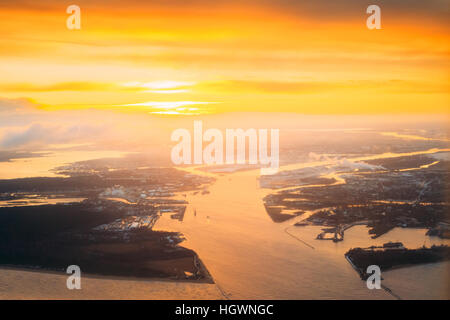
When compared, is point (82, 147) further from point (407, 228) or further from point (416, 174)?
point (407, 228)

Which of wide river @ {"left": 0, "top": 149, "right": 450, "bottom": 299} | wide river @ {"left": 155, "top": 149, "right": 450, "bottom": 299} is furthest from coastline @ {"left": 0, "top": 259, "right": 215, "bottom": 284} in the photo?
wide river @ {"left": 155, "top": 149, "right": 450, "bottom": 299}

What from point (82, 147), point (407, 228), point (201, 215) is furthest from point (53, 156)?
point (407, 228)

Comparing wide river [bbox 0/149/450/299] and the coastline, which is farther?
the coastline

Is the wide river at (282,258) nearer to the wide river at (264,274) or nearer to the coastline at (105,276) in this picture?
the wide river at (264,274)

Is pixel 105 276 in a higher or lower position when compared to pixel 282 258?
lower

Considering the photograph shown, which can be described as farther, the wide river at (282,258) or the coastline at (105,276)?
the coastline at (105,276)

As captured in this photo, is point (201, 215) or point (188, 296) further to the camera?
point (201, 215)

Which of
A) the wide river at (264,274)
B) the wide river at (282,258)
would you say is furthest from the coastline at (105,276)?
the wide river at (282,258)

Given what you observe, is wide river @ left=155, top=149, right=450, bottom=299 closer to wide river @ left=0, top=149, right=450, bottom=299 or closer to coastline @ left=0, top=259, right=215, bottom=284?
wide river @ left=0, top=149, right=450, bottom=299

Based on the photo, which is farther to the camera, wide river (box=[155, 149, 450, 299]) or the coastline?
the coastline

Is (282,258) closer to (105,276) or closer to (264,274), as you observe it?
Result: (264,274)

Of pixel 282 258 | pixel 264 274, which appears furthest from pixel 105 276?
pixel 282 258
